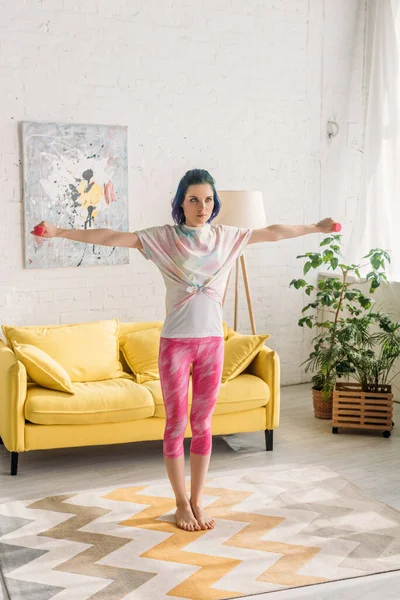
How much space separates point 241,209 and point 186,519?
224cm

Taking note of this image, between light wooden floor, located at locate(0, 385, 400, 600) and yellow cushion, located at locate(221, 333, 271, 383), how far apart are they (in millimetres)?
474

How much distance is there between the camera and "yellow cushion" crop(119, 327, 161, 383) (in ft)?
14.6

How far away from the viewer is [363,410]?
4.64 metres

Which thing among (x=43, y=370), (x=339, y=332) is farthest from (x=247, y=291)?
(x=43, y=370)

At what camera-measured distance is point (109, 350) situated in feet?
14.7

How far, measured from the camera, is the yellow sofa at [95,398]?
385cm

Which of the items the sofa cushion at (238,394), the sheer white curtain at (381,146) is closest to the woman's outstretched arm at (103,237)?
the sofa cushion at (238,394)

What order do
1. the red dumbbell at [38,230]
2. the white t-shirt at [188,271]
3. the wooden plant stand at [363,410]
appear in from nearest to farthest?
1. the red dumbbell at [38,230]
2. the white t-shirt at [188,271]
3. the wooden plant stand at [363,410]

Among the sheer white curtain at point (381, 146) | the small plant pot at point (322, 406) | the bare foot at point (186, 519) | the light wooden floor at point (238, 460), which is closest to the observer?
the bare foot at point (186, 519)

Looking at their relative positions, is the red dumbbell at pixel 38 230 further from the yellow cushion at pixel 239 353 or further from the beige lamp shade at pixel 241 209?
the beige lamp shade at pixel 241 209

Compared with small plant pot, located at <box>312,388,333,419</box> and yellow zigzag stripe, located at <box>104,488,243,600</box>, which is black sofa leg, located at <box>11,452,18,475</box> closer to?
yellow zigzag stripe, located at <box>104,488,243,600</box>

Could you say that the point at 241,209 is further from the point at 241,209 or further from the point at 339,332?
the point at 339,332

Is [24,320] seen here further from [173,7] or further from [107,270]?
[173,7]

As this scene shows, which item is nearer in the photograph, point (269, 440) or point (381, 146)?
point (269, 440)
